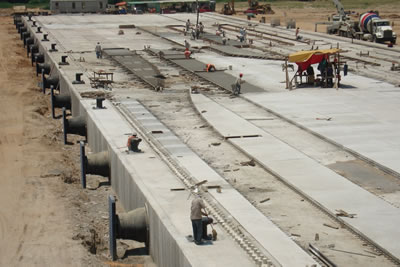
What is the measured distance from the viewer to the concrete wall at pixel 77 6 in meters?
106

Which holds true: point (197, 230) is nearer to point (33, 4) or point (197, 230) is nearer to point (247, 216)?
point (247, 216)

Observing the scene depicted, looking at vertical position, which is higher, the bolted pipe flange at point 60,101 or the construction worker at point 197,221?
the construction worker at point 197,221

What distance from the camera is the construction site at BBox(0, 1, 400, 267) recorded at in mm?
19578

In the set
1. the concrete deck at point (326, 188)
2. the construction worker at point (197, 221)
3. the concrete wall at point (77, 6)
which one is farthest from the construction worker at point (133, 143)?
the concrete wall at point (77, 6)

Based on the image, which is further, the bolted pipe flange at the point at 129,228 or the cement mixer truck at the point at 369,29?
the cement mixer truck at the point at 369,29

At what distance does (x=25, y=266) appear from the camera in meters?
20.9

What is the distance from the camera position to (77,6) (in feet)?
352

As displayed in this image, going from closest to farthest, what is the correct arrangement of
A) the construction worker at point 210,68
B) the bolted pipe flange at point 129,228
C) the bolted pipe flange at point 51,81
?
1. the bolted pipe flange at point 129,228
2. the bolted pipe flange at point 51,81
3. the construction worker at point 210,68

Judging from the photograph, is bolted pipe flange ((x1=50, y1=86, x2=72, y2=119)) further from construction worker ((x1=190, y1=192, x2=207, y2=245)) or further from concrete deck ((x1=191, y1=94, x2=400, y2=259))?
construction worker ((x1=190, y1=192, x2=207, y2=245))

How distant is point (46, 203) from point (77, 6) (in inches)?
3314

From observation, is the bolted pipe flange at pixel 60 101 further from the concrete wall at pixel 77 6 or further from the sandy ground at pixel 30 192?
the concrete wall at pixel 77 6

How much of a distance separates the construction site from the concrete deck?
63mm

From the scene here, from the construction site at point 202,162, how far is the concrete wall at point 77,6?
5159 cm

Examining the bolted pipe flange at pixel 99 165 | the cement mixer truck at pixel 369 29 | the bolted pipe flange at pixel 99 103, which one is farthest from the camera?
the cement mixer truck at pixel 369 29
